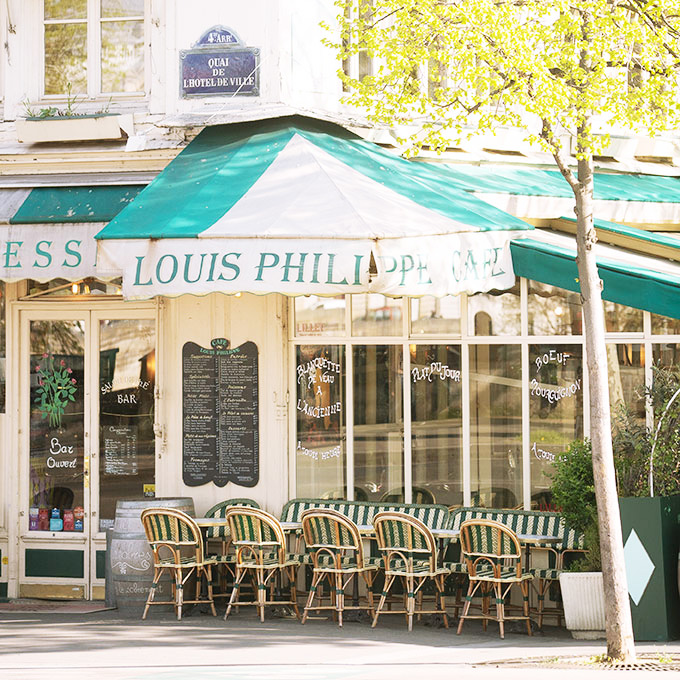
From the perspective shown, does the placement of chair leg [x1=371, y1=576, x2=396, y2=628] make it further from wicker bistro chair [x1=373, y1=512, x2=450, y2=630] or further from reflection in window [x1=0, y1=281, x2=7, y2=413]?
reflection in window [x1=0, y1=281, x2=7, y2=413]

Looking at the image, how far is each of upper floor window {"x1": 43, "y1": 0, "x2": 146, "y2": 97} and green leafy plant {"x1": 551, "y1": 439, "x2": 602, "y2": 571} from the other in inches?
208

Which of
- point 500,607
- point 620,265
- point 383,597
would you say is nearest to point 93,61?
point 620,265

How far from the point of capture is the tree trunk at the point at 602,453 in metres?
8.76

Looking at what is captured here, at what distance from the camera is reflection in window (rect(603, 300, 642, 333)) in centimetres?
1129

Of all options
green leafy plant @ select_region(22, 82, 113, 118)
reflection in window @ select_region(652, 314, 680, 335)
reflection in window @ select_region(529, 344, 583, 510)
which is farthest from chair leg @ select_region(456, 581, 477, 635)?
green leafy plant @ select_region(22, 82, 113, 118)

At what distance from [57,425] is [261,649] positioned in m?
4.01

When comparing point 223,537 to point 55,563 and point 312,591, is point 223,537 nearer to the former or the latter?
point 312,591

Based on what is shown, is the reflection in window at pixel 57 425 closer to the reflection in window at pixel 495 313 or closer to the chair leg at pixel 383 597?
the chair leg at pixel 383 597

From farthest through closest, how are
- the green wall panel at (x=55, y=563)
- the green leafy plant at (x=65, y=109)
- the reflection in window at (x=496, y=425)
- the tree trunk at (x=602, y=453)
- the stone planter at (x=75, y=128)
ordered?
the green wall panel at (x=55, y=563)
the green leafy plant at (x=65, y=109)
the stone planter at (x=75, y=128)
the reflection in window at (x=496, y=425)
the tree trunk at (x=602, y=453)

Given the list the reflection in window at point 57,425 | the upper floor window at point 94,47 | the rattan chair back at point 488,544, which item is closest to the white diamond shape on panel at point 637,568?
the rattan chair back at point 488,544

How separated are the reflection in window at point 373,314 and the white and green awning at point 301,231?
128 cm

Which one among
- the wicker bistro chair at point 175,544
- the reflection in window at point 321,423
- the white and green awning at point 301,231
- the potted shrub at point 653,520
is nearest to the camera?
the potted shrub at point 653,520

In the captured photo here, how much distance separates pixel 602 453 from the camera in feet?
29.0

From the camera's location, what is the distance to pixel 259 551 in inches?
427
